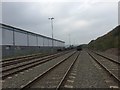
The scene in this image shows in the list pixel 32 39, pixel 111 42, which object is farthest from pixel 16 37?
pixel 111 42

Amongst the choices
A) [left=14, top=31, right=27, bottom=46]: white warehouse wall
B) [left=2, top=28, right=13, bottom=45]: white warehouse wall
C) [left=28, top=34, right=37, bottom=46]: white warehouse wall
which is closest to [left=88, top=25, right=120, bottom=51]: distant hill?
[left=28, top=34, right=37, bottom=46]: white warehouse wall

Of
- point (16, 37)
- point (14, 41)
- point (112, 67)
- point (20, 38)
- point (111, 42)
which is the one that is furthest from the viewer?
point (111, 42)

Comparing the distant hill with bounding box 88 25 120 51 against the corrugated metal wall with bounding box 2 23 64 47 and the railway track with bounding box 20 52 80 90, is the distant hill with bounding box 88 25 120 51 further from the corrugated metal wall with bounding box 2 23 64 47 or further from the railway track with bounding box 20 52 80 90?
the railway track with bounding box 20 52 80 90

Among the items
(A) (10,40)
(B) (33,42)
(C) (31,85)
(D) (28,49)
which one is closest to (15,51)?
(A) (10,40)

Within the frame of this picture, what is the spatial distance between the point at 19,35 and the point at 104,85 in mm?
41290

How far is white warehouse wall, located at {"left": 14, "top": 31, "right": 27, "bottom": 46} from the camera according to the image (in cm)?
4817

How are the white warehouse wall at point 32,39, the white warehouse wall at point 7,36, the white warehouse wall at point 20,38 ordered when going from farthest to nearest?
the white warehouse wall at point 32,39, the white warehouse wall at point 20,38, the white warehouse wall at point 7,36

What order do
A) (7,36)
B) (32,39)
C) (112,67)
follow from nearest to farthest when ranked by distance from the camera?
(112,67) → (7,36) → (32,39)

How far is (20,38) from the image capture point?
5138cm

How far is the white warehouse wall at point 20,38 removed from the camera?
48.2m

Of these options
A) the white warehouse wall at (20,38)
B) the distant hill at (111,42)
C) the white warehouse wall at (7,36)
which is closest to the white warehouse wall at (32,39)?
the white warehouse wall at (20,38)

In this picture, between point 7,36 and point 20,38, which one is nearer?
point 7,36

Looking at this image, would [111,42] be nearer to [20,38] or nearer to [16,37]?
[20,38]

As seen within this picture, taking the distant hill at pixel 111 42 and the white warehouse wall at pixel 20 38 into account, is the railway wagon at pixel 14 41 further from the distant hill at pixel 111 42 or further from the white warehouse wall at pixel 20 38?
the distant hill at pixel 111 42
